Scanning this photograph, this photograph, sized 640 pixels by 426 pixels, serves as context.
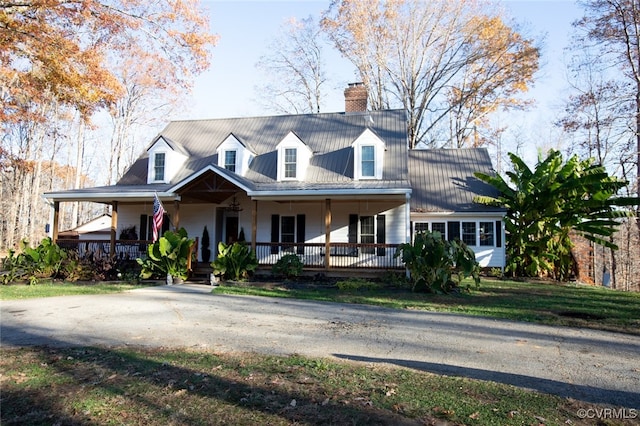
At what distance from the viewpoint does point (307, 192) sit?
51.1 feet

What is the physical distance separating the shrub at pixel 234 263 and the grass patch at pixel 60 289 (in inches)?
97.6

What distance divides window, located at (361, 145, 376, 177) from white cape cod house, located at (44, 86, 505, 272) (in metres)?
0.04

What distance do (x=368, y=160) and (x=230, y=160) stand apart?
6160 mm

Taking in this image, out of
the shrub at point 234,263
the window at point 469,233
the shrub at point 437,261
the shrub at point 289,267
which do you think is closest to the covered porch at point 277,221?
the shrub at point 289,267

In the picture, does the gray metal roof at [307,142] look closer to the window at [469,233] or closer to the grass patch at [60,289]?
the window at [469,233]

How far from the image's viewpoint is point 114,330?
7688mm

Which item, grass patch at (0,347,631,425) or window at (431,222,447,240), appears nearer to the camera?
grass patch at (0,347,631,425)

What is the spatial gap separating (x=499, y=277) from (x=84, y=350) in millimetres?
16441

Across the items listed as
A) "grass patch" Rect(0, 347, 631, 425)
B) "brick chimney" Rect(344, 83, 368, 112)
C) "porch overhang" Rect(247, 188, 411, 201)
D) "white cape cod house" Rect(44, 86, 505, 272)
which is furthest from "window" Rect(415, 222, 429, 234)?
"grass patch" Rect(0, 347, 631, 425)

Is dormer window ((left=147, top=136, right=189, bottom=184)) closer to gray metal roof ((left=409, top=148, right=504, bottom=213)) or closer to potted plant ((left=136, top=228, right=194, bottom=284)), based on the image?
potted plant ((left=136, top=228, right=194, bottom=284))

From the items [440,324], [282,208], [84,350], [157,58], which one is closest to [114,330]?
[84,350]

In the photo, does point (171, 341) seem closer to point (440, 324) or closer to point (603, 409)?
point (440, 324)

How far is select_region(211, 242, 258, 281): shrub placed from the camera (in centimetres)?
1538

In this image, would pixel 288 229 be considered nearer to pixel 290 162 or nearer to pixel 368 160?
pixel 290 162
